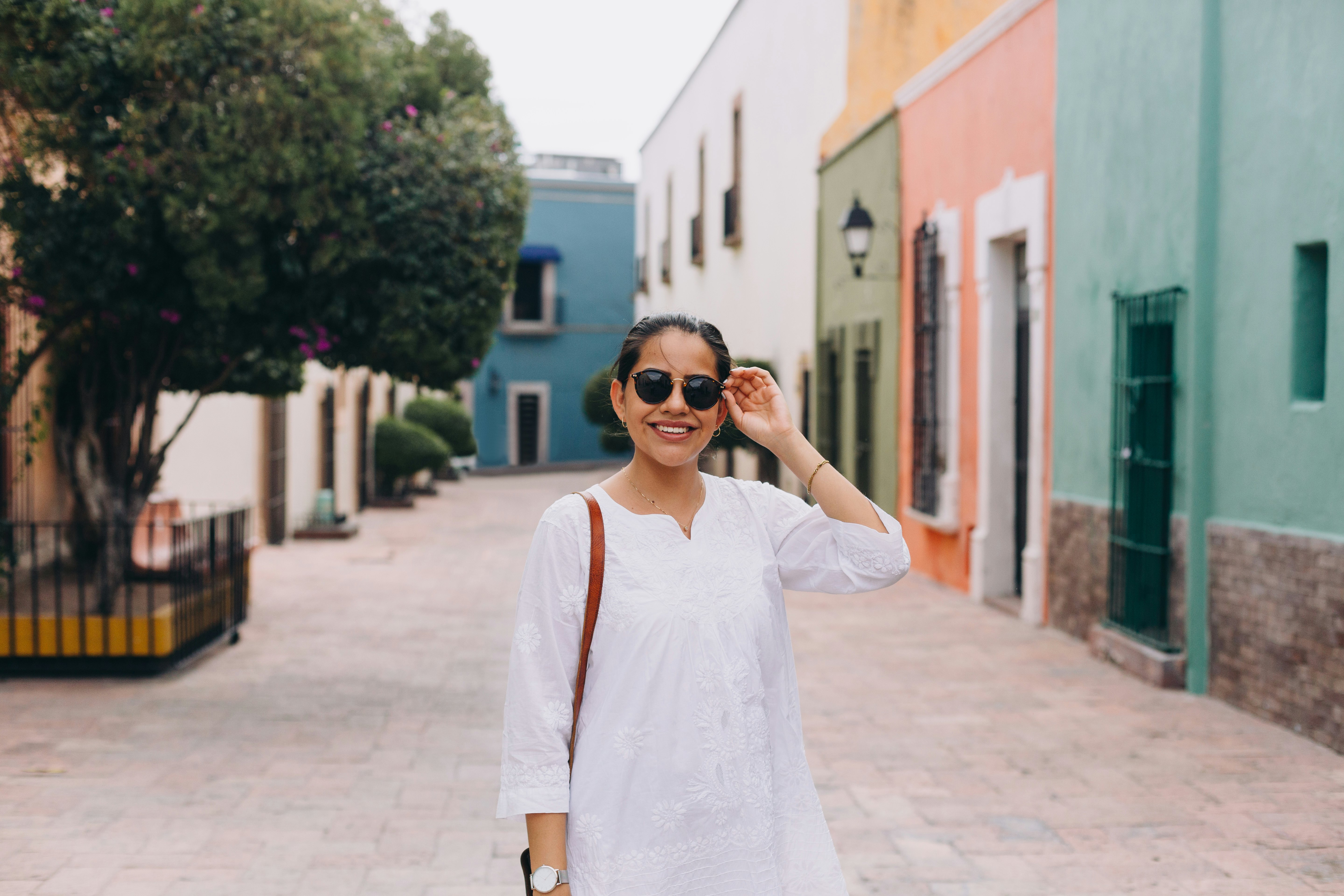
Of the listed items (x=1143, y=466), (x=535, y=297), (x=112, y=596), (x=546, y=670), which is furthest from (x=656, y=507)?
(x=535, y=297)

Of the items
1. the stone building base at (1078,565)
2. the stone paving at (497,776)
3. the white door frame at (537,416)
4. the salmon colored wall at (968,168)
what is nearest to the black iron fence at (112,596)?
the stone paving at (497,776)

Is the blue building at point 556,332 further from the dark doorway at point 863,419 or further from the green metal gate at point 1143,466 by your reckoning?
the green metal gate at point 1143,466

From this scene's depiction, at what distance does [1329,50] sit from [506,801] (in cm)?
553

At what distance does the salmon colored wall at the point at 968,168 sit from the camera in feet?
30.1

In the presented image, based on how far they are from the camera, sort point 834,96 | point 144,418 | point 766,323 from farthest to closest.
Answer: point 766,323
point 834,96
point 144,418

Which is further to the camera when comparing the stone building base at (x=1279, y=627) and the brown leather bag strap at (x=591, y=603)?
the stone building base at (x=1279, y=627)

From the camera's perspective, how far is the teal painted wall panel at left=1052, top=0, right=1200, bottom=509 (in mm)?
7000

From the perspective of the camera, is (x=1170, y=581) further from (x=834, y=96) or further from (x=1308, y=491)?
(x=834, y=96)

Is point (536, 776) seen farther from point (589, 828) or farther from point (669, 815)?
point (669, 815)

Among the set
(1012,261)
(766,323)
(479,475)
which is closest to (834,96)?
(766,323)

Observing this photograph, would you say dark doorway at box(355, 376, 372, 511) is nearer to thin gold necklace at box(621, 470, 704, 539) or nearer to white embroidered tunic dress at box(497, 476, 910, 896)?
thin gold necklace at box(621, 470, 704, 539)

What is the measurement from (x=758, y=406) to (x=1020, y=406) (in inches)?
330

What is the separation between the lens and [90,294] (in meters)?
6.66

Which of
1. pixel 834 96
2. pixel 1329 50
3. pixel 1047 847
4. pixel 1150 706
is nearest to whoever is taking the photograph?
pixel 1047 847
